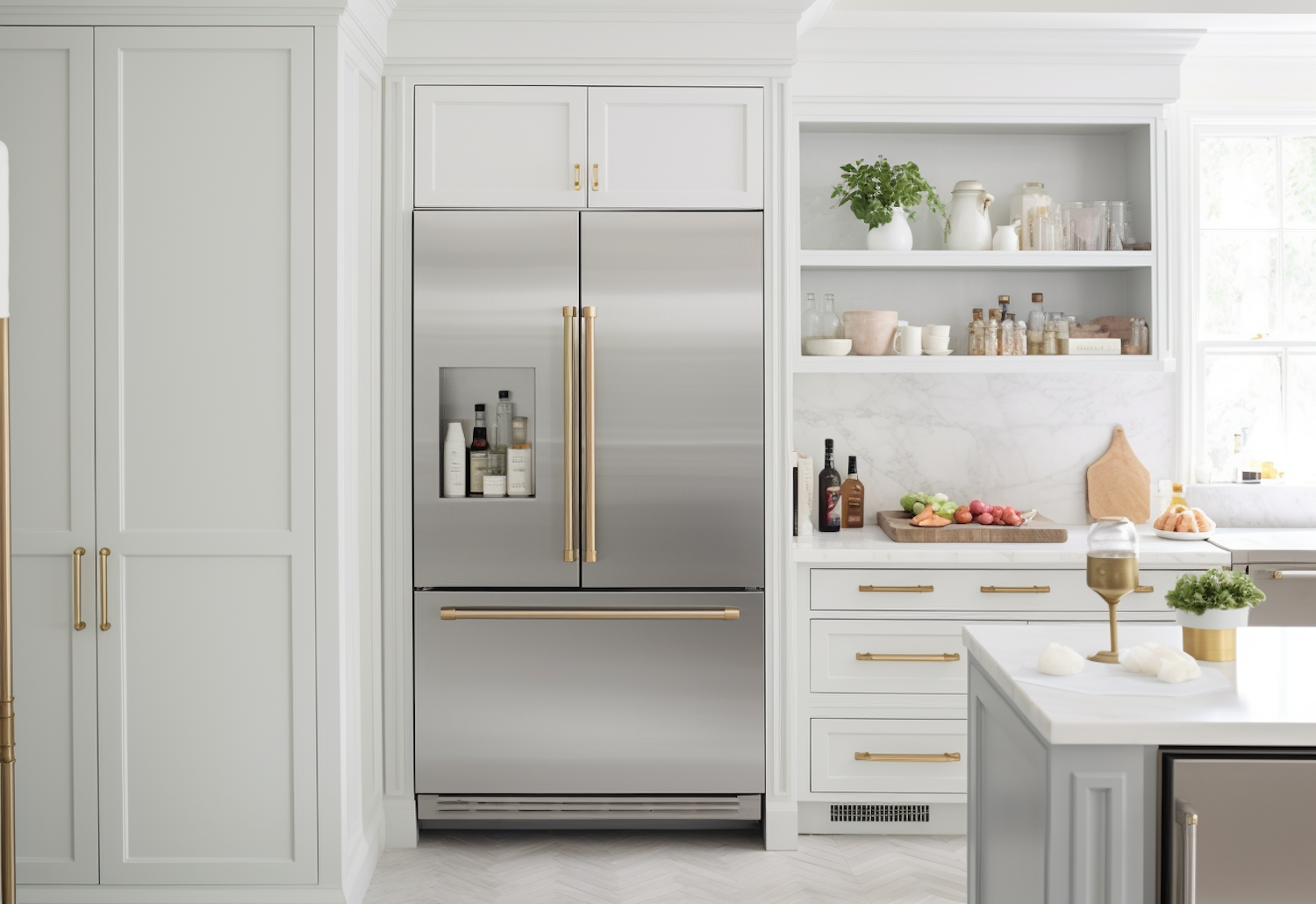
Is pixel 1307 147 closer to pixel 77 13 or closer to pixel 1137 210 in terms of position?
pixel 1137 210

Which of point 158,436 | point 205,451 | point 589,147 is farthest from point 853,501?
point 158,436

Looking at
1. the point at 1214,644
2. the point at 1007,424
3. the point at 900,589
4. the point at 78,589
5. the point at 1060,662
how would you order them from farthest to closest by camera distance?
the point at 1007,424 → the point at 900,589 → the point at 78,589 → the point at 1214,644 → the point at 1060,662

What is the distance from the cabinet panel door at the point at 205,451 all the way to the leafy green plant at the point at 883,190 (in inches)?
66.0

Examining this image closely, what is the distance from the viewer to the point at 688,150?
2922 mm

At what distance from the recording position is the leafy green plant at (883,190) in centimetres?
319

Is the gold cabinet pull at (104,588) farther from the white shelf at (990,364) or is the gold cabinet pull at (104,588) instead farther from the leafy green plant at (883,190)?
the leafy green plant at (883,190)

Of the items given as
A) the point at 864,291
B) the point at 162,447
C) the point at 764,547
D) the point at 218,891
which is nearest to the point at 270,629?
the point at 162,447

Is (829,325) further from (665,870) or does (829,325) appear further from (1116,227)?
(665,870)

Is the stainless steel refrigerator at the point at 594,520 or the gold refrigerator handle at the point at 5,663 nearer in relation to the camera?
the gold refrigerator handle at the point at 5,663

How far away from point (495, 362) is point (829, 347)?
1076 millimetres

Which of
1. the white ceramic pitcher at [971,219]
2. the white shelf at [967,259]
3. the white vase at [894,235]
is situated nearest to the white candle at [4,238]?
the white shelf at [967,259]

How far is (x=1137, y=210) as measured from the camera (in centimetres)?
334

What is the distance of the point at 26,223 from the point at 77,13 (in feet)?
1.73

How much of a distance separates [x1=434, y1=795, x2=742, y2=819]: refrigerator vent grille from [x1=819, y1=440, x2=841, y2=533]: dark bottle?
937 mm
